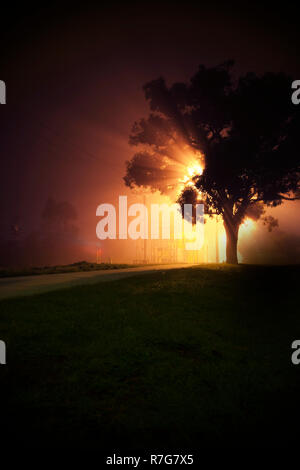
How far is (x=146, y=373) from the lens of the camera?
5.25 metres

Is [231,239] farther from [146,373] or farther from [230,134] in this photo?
[146,373]

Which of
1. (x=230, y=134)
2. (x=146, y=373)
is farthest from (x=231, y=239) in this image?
(x=146, y=373)

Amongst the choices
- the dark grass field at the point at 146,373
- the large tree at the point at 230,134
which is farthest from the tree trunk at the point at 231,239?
the dark grass field at the point at 146,373

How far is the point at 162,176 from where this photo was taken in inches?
1078

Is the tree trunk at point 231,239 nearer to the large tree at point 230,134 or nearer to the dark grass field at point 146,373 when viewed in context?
the large tree at point 230,134

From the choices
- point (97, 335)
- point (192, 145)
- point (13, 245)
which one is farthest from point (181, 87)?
point (13, 245)

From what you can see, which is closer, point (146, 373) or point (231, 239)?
point (146, 373)

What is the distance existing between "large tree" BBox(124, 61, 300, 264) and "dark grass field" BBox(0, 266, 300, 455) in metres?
12.5

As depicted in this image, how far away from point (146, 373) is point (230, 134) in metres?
19.6

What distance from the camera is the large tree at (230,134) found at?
1995cm

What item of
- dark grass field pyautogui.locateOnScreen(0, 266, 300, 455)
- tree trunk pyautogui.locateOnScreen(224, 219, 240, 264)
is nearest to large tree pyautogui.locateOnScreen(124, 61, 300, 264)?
tree trunk pyautogui.locateOnScreen(224, 219, 240, 264)

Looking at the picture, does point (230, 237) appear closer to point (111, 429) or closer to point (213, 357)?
point (213, 357)

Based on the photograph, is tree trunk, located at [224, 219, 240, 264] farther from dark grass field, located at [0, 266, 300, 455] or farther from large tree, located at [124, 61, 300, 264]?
dark grass field, located at [0, 266, 300, 455]

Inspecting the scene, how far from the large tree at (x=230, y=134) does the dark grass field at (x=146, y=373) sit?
1253 centimetres
